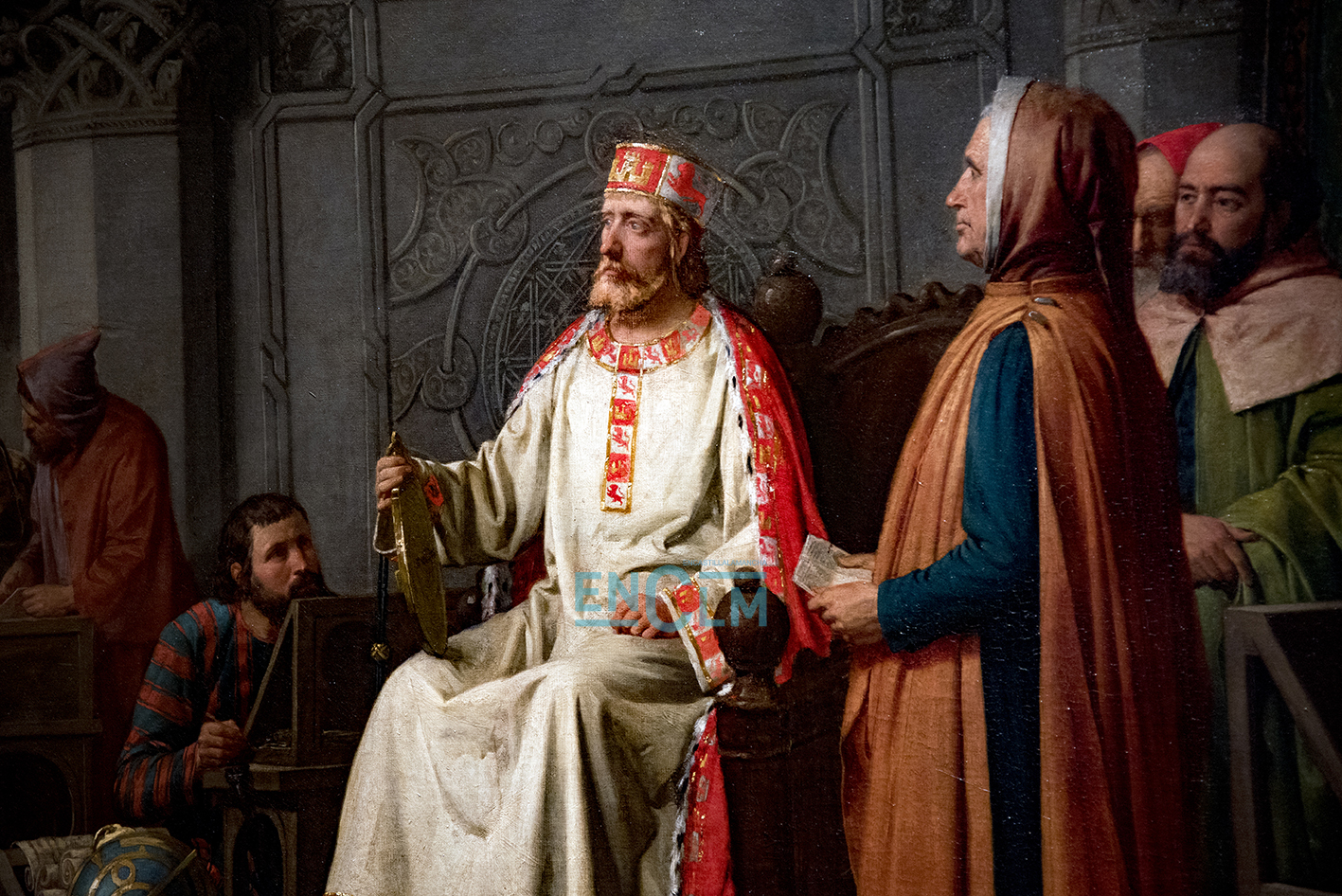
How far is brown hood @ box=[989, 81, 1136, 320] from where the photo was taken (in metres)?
3.05

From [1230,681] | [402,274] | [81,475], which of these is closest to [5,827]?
[81,475]

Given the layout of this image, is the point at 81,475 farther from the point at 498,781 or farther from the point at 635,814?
the point at 635,814

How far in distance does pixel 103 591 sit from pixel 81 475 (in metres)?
0.36

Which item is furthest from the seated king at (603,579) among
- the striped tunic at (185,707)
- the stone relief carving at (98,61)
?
the stone relief carving at (98,61)

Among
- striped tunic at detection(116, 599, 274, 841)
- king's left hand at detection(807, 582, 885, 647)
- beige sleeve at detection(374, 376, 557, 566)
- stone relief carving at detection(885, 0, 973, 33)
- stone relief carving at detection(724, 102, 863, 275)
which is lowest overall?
striped tunic at detection(116, 599, 274, 841)

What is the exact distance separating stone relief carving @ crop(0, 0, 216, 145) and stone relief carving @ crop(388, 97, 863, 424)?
0.76 meters

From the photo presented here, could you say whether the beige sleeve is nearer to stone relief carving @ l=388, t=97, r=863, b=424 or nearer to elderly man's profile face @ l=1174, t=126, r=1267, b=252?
stone relief carving @ l=388, t=97, r=863, b=424

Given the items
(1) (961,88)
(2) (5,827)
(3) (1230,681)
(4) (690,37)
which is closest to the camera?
(3) (1230,681)

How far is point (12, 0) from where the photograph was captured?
4062mm

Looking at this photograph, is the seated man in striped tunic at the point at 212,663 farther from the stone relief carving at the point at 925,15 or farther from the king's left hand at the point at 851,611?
the stone relief carving at the point at 925,15

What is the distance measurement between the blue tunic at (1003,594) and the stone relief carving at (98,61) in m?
2.48

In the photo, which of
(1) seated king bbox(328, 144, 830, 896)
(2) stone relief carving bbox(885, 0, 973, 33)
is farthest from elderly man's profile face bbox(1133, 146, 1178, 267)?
(1) seated king bbox(328, 144, 830, 896)

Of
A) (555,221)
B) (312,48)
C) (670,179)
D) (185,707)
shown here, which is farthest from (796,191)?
(185,707)

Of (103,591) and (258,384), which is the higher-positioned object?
(258,384)
